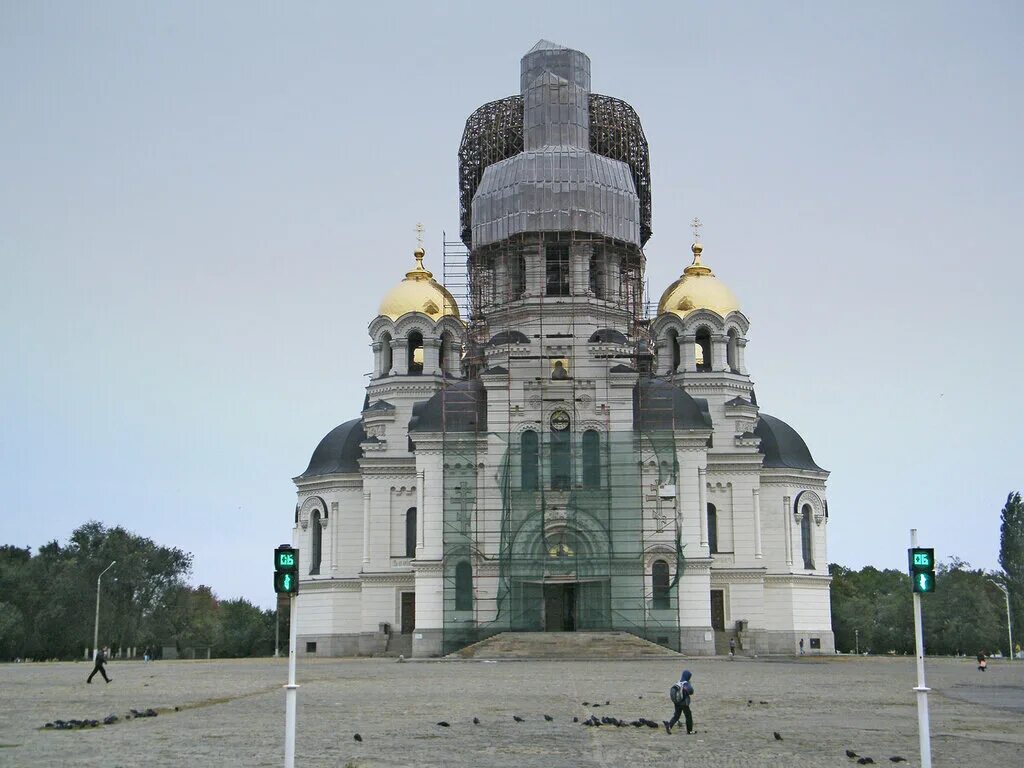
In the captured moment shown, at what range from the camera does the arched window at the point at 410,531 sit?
63281mm

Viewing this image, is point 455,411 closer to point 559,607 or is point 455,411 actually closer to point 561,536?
point 561,536

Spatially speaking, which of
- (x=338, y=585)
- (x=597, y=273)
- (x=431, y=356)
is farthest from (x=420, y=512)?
(x=597, y=273)

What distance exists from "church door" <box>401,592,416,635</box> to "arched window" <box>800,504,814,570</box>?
58.5ft

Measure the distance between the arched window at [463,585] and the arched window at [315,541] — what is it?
10.2 meters

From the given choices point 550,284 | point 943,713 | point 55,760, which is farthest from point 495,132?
point 55,760

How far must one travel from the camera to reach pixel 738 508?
62.3 meters

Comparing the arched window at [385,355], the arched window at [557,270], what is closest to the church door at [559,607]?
the arched window at [557,270]

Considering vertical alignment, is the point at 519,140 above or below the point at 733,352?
above

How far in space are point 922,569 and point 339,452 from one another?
53083 mm

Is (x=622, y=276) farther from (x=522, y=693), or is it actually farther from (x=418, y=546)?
(x=522, y=693)

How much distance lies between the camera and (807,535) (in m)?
64.9

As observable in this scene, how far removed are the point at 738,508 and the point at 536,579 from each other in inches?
425

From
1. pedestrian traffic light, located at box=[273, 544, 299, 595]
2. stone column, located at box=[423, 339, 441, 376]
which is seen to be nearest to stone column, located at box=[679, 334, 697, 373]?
stone column, located at box=[423, 339, 441, 376]

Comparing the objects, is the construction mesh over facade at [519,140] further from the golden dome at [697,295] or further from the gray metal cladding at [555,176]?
the golden dome at [697,295]
